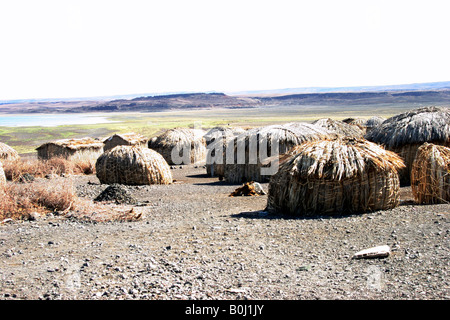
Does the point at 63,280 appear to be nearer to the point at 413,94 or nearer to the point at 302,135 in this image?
the point at 302,135

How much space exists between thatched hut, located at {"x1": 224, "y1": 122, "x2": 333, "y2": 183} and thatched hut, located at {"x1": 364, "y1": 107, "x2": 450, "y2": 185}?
7.31ft

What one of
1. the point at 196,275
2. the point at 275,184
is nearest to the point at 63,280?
the point at 196,275

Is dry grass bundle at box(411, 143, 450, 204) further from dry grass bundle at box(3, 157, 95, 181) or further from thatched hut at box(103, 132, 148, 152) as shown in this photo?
thatched hut at box(103, 132, 148, 152)

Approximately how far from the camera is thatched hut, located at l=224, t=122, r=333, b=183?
1755cm

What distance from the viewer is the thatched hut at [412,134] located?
16078 millimetres

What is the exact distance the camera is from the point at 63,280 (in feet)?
23.4

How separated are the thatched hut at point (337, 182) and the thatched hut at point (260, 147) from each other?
243 inches

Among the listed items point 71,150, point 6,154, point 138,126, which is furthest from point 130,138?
point 138,126

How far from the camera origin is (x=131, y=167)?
57.4 ft

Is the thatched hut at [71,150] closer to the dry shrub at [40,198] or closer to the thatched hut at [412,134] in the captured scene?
the dry shrub at [40,198]

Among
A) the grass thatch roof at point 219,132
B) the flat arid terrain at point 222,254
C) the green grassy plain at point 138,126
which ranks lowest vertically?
the green grassy plain at point 138,126

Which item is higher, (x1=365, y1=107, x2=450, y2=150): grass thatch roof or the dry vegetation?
(x1=365, y1=107, x2=450, y2=150): grass thatch roof

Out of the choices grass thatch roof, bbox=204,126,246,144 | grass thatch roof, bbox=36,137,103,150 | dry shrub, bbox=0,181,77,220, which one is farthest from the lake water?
dry shrub, bbox=0,181,77,220

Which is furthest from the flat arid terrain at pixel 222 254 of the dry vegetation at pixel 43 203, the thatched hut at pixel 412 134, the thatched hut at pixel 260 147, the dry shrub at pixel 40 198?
the thatched hut at pixel 260 147
